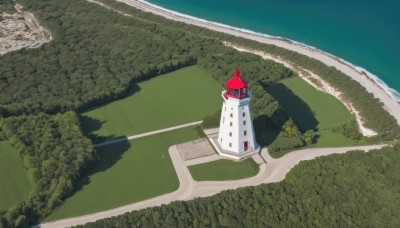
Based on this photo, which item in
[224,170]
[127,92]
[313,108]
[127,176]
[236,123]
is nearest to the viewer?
[236,123]

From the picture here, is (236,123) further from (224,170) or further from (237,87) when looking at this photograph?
(224,170)

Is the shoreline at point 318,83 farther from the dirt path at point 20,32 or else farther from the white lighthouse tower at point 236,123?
the dirt path at point 20,32

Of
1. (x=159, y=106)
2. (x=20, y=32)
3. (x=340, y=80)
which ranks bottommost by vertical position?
(x=20, y=32)

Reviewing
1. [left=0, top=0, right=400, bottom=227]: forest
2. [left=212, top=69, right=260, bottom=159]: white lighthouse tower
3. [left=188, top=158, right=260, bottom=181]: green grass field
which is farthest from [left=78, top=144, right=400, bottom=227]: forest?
[left=212, top=69, right=260, bottom=159]: white lighthouse tower

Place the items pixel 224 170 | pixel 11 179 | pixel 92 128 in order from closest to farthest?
pixel 11 179 < pixel 224 170 < pixel 92 128

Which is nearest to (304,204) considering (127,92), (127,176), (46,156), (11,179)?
(127,176)

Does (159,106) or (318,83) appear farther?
(318,83)
